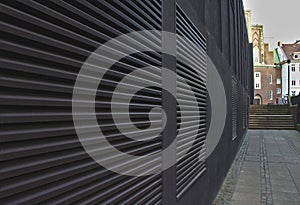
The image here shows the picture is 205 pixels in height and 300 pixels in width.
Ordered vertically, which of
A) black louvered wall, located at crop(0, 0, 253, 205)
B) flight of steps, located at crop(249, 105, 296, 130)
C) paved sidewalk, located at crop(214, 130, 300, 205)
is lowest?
paved sidewalk, located at crop(214, 130, 300, 205)

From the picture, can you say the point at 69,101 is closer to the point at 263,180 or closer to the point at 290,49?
the point at 263,180

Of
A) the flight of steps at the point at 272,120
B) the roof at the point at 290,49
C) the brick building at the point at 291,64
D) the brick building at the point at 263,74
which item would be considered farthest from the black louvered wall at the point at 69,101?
the roof at the point at 290,49

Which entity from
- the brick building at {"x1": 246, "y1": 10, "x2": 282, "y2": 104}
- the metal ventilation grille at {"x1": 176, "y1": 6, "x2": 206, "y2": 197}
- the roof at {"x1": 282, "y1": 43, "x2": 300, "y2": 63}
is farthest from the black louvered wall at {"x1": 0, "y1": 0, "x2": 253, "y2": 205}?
the roof at {"x1": 282, "y1": 43, "x2": 300, "y2": 63}

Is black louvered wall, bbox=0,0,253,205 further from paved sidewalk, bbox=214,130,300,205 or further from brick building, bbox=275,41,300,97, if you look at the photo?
brick building, bbox=275,41,300,97

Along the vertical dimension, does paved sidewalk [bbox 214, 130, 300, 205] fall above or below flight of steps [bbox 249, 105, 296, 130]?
below

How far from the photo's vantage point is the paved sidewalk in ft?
17.0

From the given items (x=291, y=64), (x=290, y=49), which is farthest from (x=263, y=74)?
(x=290, y=49)

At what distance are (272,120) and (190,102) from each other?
2026 centimetres

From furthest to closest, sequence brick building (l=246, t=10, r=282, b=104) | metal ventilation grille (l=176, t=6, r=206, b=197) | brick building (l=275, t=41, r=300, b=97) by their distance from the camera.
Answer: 1. brick building (l=275, t=41, r=300, b=97)
2. brick building (l=246, t=10, r=282, b=104)
3. metal ventilation grille (l=176, t=6, r=206, b=197)

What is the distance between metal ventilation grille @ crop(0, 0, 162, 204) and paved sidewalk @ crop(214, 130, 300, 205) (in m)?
3.98

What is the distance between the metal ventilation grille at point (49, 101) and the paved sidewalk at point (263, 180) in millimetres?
3976

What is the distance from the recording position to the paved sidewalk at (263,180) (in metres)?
5.20

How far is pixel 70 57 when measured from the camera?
1.39 metres

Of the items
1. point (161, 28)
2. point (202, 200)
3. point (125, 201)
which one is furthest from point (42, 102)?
point (202, 200)
